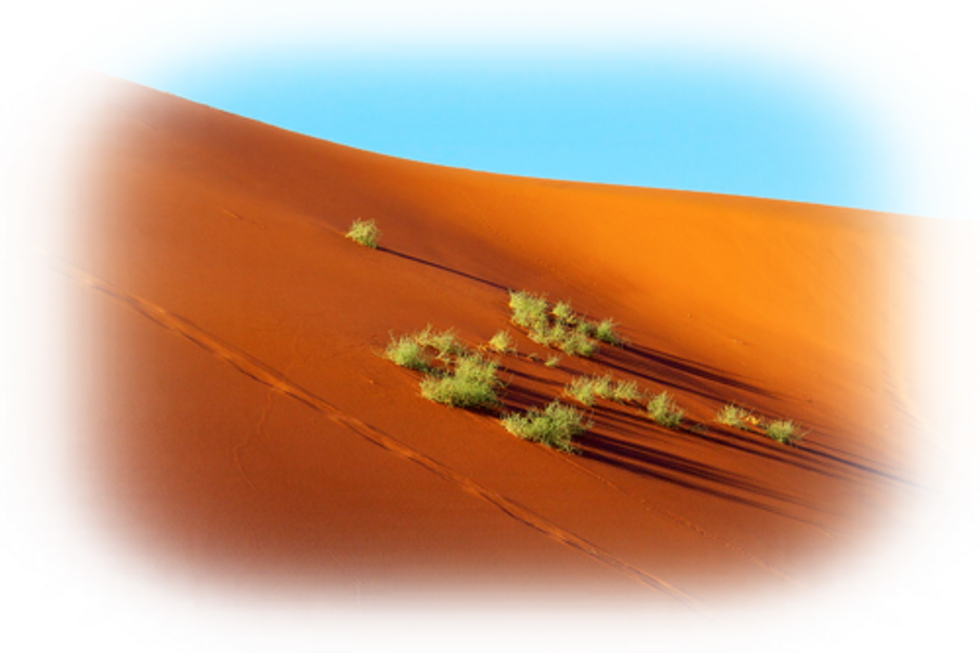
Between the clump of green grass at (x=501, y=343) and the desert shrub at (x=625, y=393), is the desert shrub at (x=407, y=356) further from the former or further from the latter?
the desert shrub at (x=625, y=393)

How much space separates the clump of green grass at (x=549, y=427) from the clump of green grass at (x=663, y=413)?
1513 millimetres

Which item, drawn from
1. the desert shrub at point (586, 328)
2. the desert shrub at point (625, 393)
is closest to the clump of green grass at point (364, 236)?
the desert shrub at point (586, 328)

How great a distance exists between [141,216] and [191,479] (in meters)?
6.18

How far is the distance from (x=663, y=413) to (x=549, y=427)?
2149mm

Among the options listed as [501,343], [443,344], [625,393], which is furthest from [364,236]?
[625,393]

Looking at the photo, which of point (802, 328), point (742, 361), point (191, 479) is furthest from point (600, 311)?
point (191, 479)

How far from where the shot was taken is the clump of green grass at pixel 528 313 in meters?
10.5

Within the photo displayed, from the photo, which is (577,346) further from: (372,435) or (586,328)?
(372,435)

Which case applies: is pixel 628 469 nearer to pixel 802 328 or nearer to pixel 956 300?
pixel 802 328

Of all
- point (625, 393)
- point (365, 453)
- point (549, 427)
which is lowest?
point (365, 453)

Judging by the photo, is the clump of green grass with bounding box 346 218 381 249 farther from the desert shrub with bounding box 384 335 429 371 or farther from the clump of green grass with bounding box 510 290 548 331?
the desert shrub with bounding box 384 335 429 371

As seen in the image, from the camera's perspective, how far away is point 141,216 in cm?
947

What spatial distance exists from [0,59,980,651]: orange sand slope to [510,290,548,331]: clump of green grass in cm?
35

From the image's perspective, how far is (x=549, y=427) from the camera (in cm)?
662
